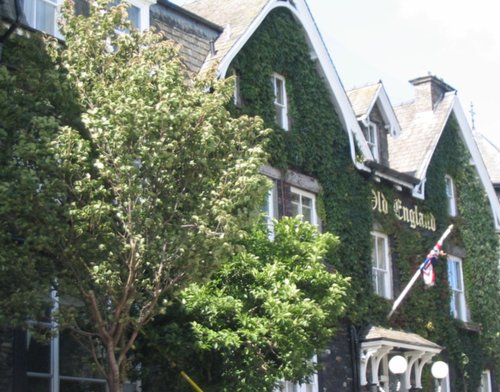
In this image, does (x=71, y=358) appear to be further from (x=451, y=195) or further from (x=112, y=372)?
(x=451, y=195)

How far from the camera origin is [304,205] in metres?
26.1

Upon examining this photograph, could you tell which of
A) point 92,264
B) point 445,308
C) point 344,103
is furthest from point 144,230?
point 445,308

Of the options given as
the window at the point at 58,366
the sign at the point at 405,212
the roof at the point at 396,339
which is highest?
the sign at the point at 405,212

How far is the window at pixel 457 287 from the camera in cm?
3197

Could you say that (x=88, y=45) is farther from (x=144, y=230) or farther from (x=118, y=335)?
(x=118, y=335)

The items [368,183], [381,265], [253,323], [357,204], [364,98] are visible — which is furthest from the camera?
[364,98]

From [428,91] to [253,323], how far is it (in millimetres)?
17598

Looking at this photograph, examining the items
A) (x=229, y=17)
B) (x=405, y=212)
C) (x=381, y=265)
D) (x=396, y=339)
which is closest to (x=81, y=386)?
(x=396, y=339)

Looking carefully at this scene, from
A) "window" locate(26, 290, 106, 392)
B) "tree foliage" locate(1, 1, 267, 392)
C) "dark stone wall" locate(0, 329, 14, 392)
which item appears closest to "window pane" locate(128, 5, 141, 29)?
"tree foliage" locate(1, 1, 267, 392)

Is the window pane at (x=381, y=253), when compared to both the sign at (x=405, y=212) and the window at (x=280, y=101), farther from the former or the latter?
the window at (x=280, y=101)

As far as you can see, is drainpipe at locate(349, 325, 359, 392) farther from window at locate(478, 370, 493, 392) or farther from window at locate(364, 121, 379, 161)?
window at locate(478, 370, 493, 392)

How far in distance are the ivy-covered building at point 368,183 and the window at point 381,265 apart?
0.13ft

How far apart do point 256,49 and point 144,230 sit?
423 inches

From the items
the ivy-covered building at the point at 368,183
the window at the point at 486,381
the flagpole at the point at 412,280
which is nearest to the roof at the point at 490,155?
the ivy-covered building at the point at 368,183
